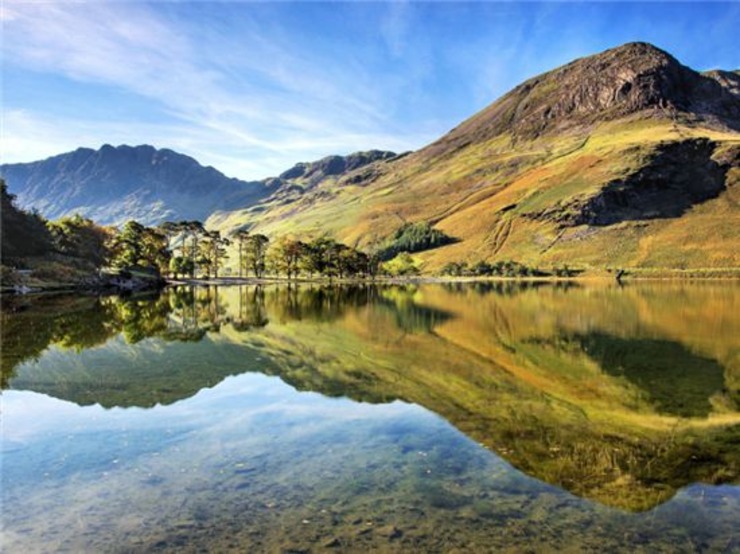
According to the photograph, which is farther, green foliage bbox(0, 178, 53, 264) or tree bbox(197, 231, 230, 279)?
tree bbox(197, 231, 230, 279)

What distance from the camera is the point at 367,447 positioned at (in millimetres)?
18812

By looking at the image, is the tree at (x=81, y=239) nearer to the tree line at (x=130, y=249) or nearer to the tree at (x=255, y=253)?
the tree line at (x=130, y=249)

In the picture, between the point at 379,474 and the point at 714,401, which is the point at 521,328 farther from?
the point at 379,474

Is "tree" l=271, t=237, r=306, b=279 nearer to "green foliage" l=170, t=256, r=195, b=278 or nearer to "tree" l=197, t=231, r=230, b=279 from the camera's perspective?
"tree" l=197, t=231, r=230, b=279

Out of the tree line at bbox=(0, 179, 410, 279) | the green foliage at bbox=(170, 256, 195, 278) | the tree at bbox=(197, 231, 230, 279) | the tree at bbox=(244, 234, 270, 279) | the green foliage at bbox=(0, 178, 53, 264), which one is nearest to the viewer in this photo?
the green foliage at bbox=(0, 178, 53, 264)

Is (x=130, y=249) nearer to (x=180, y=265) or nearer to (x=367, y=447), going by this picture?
(x=180, y=265)

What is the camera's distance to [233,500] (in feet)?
45.5

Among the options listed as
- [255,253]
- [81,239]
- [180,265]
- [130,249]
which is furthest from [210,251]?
[81,239]

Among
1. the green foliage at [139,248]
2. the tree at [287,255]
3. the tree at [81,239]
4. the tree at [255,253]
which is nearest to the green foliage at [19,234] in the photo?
the tree at [81,239]

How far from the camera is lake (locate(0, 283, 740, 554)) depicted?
40.4 feet

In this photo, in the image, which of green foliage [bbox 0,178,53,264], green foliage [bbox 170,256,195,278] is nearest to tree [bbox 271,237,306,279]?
green foliage [bbox 170,256,195,278]

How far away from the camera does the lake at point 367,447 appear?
12328 mm

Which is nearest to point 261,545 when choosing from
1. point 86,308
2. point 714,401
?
point 714,401

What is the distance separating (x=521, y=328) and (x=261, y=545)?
44323mm
